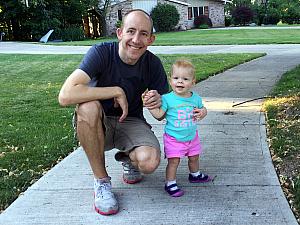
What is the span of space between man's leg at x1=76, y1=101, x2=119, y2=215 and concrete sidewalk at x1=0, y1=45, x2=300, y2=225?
8 centimetres

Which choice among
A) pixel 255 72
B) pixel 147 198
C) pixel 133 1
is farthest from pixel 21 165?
pixel 133 1

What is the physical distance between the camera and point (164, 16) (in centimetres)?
3691

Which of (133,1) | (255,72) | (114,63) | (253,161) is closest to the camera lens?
(114,63)

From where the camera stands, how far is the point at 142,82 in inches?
136

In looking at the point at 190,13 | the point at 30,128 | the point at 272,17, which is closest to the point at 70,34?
the point at 190,13

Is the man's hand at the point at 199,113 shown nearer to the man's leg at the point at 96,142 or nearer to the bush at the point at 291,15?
the man's leg at the point at 96,142

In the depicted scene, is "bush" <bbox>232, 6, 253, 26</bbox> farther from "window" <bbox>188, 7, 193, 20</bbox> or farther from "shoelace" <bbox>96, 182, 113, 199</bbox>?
"shoelace" <bbox>96, 182, 113, 199</bbox>

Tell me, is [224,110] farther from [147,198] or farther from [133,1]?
[133,1]

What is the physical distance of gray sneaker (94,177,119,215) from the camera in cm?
310

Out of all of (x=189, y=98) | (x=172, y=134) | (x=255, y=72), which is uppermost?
(x=189, y=98)

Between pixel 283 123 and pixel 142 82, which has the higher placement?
pixel 142 82

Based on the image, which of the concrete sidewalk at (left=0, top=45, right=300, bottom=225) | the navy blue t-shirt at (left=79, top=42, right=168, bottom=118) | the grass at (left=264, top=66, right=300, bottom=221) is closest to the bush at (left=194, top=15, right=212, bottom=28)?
the grass at (left=264, top=66, right=300, bottom=221)

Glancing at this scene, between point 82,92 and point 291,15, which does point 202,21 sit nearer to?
point 291,15

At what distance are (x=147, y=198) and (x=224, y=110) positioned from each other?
2.91 m
